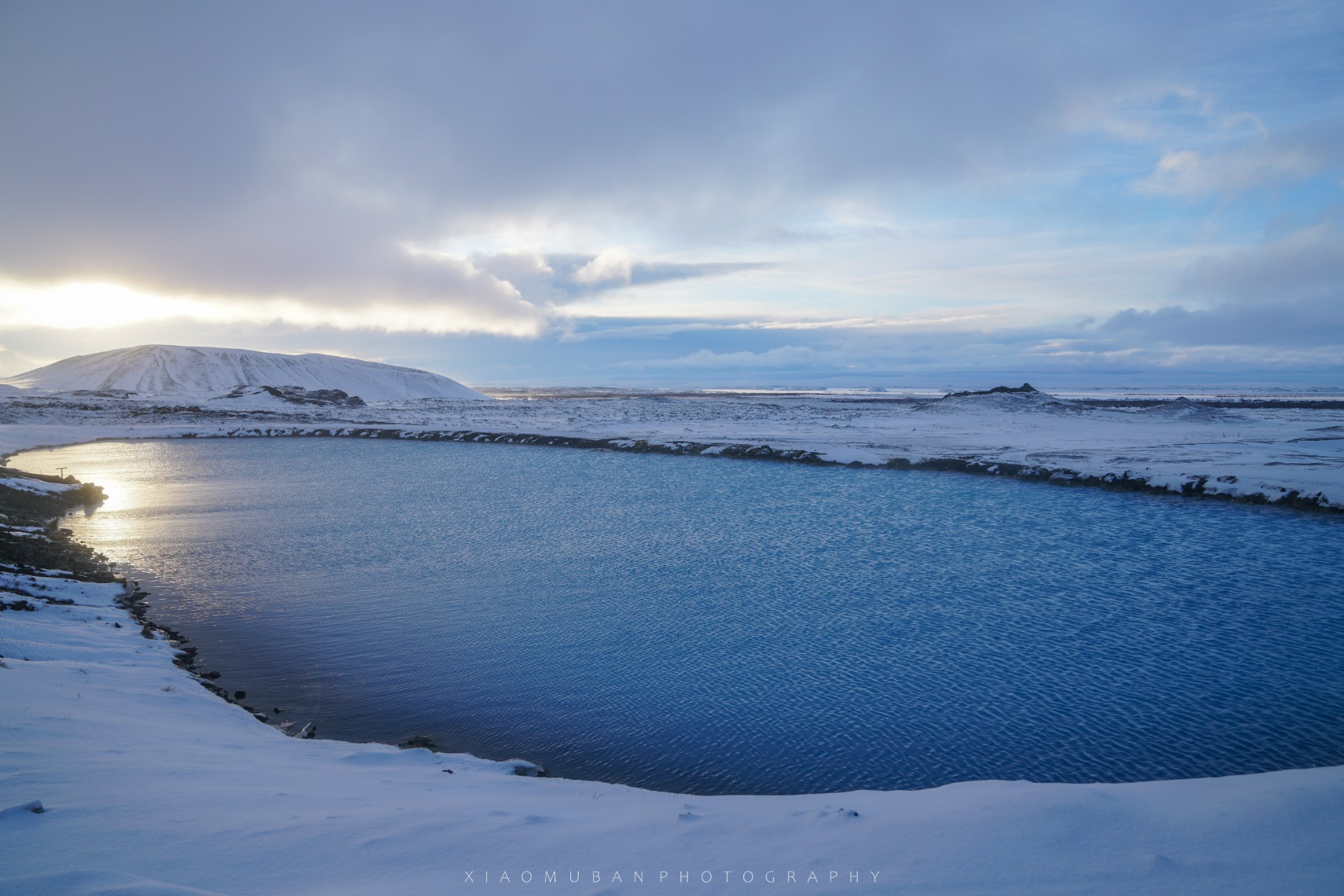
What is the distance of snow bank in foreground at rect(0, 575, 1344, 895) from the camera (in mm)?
3936

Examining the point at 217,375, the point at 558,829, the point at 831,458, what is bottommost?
the point at 558,829

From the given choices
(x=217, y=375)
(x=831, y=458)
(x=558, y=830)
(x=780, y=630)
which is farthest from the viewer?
(x=217, y=375)

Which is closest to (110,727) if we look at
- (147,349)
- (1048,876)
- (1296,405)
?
(1048,876)

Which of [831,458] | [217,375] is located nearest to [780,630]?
[831,458]

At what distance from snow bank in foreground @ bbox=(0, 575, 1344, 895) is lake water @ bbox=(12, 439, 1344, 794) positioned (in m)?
1.33

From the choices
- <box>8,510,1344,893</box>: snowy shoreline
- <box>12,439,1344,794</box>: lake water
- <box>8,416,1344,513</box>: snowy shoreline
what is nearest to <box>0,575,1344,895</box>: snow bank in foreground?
<box>8,510,1344,893</box>: snowy shoreline

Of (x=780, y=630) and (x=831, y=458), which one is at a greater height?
(x=831, y=458)

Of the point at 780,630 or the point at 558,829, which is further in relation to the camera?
the point at 780,630

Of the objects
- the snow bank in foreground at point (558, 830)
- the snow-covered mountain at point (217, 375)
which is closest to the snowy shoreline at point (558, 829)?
the snow bank in foreground at point (558, 830)

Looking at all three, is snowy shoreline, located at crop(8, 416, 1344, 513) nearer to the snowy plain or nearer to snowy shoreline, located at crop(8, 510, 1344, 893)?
snowy shoreline, located at crop(8, 510, 1344, 893)

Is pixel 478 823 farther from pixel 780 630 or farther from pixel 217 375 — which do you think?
pixel 217 375

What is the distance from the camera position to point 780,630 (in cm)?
1047

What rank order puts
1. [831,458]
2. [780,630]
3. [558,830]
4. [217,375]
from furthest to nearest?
[217,375] → [831,458] → [780,630] → [558,830]

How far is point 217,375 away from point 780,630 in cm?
10429
